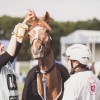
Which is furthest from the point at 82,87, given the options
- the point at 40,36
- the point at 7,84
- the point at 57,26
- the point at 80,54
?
the point at 57,26

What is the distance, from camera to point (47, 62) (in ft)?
21.7

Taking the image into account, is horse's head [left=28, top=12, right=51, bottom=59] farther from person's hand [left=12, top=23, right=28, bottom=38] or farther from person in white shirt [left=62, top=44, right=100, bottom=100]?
person in white shirt [left=62, top=44, right=100, bottom=100]

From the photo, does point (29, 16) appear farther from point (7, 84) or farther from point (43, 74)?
point (7, 84)

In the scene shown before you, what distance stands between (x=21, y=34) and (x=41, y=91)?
0.93 m

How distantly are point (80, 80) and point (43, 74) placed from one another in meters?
1.10

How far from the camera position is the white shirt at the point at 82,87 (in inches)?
216

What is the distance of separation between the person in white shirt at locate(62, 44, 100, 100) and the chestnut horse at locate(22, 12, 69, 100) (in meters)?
0.78

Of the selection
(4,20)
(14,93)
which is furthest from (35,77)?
(4,20)

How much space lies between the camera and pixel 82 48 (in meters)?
5.82

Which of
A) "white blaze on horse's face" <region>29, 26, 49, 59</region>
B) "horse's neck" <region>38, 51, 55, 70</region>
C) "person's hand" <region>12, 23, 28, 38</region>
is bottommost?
"horse's neck" <region>38, 51, 55, 70</region>

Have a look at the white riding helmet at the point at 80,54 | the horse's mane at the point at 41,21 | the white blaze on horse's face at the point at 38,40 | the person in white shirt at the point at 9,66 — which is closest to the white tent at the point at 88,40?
the horse's mane at the point at 41,21

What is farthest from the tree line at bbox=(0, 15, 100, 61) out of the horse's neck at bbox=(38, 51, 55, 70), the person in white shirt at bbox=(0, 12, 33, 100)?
the person in white shirt at bbox=(0, 12, 33, 100)

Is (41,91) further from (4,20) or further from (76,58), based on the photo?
(4,20)

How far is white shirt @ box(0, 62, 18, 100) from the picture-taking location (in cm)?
598
